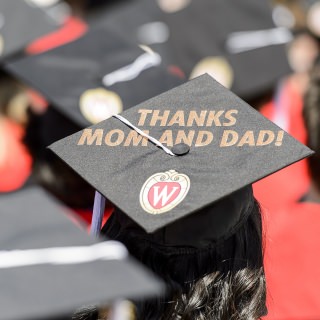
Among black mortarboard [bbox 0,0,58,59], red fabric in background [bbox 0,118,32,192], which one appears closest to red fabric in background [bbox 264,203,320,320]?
red fabric in background [bbox 0,118,32,192]

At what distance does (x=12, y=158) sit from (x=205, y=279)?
1788mm

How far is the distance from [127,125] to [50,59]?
1290 millimetres

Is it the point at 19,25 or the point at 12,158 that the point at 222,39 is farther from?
the point at 12,158

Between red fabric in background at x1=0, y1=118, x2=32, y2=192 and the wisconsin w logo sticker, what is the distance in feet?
5.15

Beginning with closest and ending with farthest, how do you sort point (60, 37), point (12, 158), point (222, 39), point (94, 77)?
point (94, 77)
point (12, 158)
point (222, 39)
point (60, 37)

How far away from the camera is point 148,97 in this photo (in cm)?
374

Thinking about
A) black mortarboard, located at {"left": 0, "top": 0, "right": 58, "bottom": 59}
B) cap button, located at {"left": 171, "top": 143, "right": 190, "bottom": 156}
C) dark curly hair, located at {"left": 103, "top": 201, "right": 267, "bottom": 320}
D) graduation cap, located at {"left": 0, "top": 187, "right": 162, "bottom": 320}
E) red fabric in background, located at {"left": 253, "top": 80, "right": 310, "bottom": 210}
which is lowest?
red fabric in background, located at {"left": 253, "top": 80, "right": 310, "bottom": 210}

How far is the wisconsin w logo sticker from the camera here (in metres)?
2.53

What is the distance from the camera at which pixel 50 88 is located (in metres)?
3.83

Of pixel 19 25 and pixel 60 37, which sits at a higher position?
pixel 19 25

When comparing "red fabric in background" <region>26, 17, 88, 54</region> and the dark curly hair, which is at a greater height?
the dark curly hair

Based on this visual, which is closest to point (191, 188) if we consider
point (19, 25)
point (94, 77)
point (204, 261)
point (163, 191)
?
point (163, 191)

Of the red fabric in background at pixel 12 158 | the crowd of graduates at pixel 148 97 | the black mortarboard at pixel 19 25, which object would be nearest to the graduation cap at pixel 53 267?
the crowd of graduates at pixel 148 97

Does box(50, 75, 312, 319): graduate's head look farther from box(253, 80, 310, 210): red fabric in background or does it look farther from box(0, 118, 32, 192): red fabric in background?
box(0, 118, 32, 192): red fabric in background
